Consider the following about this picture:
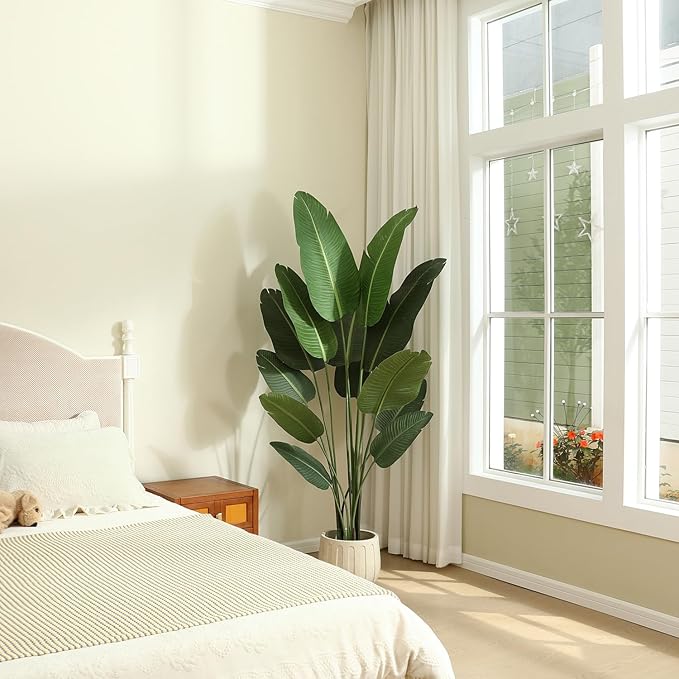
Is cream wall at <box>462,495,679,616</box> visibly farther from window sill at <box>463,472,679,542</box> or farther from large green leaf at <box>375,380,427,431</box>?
large green leaf at <box>375,380,427,431</box>

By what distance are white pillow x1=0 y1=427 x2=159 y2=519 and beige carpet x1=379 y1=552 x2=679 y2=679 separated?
1.32 metres

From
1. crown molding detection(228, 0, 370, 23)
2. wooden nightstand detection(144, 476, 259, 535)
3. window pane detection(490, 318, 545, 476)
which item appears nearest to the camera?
wooden nightstand detection(144, 476, 259, 535)

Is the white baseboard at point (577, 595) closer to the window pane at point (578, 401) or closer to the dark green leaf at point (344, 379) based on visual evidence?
the window pane at point (578, 401)

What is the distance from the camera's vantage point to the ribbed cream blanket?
2054 mm

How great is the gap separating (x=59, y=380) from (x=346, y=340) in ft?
4.34

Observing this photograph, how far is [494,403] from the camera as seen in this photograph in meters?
4.36

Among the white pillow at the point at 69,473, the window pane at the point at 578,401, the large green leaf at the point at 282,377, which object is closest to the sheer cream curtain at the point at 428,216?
the window pane at the point at 578,401

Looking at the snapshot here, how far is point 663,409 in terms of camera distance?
3609 millimetres

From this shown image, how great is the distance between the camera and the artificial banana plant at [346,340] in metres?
3.89

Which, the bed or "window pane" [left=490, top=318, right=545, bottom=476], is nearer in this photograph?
the bed

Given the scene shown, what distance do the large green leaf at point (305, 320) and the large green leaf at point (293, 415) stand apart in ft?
0.84

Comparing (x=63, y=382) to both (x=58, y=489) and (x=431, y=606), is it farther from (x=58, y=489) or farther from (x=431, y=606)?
(x=431, y=606)

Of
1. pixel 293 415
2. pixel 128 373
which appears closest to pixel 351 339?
pixel 293 415

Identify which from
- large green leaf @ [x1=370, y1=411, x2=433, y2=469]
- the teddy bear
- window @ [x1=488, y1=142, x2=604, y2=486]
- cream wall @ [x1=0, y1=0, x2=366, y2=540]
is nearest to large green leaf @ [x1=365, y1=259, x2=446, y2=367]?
large green leaf @ [x1=370, y1=411, x2=433, y2=469]
